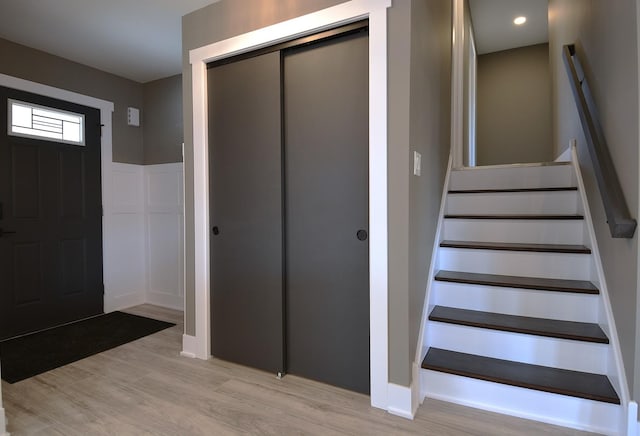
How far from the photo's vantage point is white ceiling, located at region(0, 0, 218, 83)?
2471 mm

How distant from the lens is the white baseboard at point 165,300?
3.71 metres

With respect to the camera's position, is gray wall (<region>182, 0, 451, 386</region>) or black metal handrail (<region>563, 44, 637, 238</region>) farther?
gray wall (<region>182, 0, 451, 386</region>)

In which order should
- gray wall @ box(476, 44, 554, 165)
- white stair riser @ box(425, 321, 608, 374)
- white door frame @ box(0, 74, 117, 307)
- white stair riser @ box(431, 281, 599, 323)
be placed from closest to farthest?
white stair riser @ box(425, 321, 608, 374) < white stair riser @ box(431, 281, 599, 323) < white door frame @ box(0, 74, 117, 307) < gray wall @ box(476, 44, 554, 165)

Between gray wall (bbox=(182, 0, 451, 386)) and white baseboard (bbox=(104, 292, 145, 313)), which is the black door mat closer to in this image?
white baseboard (bbox=(104, 292, 145, 313))

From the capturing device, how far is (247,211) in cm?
235

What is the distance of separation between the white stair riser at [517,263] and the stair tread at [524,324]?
0.33 m

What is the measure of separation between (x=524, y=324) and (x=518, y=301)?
0.18m

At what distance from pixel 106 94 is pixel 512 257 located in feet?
13.6

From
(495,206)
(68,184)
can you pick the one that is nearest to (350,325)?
(495,206)

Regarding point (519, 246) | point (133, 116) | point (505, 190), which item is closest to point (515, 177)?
point (505, 190)

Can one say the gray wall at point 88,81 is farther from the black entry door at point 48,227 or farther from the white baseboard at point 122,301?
the white baseboard at point 122,301

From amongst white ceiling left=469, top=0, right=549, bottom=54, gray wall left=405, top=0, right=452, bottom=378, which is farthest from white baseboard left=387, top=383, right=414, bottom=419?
white ceiling left=469, top=0, right=549, bottom=54

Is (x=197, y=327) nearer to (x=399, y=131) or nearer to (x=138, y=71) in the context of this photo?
(x=399, y=131)

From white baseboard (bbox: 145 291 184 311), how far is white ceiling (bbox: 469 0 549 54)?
488cm
